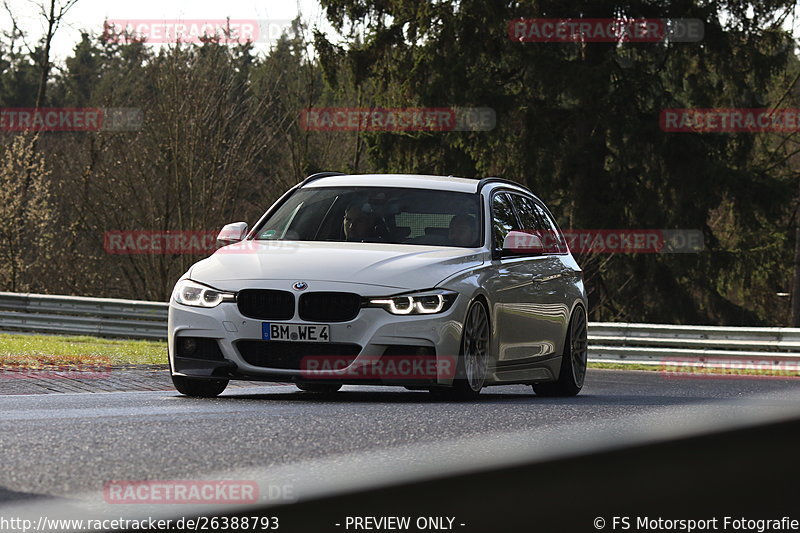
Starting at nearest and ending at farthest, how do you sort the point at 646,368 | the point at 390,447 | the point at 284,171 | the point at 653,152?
the point at 390,447 < the point at 646,368 < the point at 653,152 < the point at 284,171

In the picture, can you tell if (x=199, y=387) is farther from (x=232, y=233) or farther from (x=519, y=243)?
(x=519, y=243)

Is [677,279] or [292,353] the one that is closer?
[292,353]

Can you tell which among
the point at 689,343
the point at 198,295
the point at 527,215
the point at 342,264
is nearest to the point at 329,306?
the point at 342,264

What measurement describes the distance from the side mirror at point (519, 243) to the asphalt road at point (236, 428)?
1195 mm

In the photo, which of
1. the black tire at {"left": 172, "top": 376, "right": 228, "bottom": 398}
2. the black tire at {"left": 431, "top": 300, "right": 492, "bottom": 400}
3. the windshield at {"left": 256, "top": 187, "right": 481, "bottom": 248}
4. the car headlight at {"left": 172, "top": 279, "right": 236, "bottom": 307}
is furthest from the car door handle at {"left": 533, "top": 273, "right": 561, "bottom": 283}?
the car headlight at {"left": 172, "top": 279, "right": 236, "bottom": 307}

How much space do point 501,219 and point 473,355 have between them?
5.84 feet

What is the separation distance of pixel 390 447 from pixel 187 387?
3.72m

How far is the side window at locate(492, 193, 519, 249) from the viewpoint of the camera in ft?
33.8

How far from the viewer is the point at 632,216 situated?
31.1m

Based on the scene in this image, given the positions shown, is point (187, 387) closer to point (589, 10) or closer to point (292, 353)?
point (292, 353)

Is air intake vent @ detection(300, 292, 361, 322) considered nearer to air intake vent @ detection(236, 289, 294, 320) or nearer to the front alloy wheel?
air intake vent @ detection(236, 289, 294, 320)

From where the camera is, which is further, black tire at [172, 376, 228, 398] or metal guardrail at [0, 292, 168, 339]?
metal guardrail at [0, 292, 168, 339]

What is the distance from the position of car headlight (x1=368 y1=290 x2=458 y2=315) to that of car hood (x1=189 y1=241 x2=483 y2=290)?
0.07 meters

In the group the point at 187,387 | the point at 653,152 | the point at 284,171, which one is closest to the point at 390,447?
the point at 187,387
